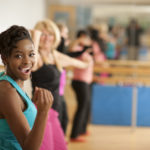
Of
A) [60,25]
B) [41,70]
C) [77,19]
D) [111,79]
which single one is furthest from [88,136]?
[77,19]

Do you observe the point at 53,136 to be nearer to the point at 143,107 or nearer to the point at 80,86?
the point at 80,86

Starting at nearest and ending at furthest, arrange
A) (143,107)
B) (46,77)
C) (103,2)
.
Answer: (46,77), (143,107), (103,2)

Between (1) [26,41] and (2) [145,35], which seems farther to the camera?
(2) [145,35]

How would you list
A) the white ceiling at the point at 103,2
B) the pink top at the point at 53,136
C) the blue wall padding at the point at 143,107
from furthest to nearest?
the white ceiling at the point at 103,2 → the blue wall padding at the point at 143,107 → the pink top at the point at 53,136

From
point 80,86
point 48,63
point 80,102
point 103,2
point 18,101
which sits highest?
point 18,101

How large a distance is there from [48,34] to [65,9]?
4.14 m

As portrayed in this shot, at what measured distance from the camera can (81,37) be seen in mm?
4609

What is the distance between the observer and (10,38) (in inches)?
59.1

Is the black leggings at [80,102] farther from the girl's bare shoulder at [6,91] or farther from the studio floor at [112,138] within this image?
the girl's bare shoulder at [6,91]

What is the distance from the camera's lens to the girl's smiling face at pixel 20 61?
148 centimetres

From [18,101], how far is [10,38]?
0.25 meters

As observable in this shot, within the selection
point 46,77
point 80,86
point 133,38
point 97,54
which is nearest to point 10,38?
point 46,77

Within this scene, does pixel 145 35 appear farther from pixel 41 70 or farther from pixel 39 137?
pixel 39 137

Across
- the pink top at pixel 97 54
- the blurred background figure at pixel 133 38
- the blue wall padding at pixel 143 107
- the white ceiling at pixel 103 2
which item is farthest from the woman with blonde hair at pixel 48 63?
the blurred background figure at pixel 133 38
